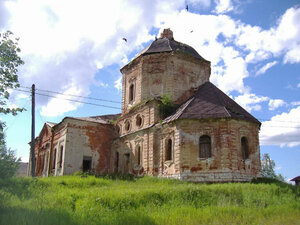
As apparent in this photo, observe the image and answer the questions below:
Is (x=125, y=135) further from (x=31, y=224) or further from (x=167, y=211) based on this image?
(x=31, y=224)

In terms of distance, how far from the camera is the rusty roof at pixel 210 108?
17609 millimetres

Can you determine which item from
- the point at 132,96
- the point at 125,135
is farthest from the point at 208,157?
the point at 132,96

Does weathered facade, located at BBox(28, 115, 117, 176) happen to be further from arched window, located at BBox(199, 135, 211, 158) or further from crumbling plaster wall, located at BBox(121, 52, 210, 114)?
arched window, located at BBox(199, 135, 211, 158)

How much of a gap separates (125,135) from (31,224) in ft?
49.4

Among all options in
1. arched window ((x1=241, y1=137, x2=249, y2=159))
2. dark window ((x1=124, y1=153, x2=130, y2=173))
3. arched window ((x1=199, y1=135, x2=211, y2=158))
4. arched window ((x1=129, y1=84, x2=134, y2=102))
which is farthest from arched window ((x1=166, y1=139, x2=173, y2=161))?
arched window ((x1=129, y1=84, x2=134, y2=102))

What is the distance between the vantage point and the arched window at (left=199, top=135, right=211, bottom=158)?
17.3m

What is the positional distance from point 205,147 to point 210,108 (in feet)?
8.67

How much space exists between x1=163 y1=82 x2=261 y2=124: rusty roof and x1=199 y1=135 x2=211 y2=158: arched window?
1368 millimetres

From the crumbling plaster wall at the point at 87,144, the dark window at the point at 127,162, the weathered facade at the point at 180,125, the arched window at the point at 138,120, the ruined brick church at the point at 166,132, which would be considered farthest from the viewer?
the crumbling plaster wall at the point at 87,144

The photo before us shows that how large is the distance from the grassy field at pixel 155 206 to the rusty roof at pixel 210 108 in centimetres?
524

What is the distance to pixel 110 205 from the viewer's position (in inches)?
399

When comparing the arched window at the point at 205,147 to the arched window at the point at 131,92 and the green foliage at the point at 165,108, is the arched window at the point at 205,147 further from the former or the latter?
the arched window at the point at 131,92

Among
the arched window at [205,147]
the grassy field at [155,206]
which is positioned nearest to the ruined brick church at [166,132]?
the arched window at [205,147]

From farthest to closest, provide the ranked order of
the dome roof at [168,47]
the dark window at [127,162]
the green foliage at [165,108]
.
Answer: the dome roof at [168,47]
the dark window at [127,162]
the green foliage at [165,108]
